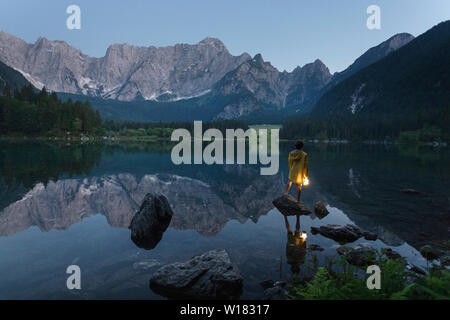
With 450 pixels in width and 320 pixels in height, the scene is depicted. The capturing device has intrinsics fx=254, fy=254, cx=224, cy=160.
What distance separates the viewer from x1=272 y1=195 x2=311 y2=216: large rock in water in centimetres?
1719

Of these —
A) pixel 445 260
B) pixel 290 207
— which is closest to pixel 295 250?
pixel 445 260

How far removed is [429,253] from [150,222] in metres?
13.1

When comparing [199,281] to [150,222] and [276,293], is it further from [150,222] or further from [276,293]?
[150,222]

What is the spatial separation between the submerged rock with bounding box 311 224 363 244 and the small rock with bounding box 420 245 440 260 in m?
2.66

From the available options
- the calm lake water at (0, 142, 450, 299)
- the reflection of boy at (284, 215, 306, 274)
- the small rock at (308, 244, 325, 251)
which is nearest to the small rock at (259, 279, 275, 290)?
the calm lake water at (0, 142, 450, 299)

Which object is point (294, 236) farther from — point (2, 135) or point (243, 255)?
point (2, 135)

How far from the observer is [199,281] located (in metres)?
8.30

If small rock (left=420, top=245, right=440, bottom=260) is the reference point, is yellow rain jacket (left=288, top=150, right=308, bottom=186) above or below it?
above

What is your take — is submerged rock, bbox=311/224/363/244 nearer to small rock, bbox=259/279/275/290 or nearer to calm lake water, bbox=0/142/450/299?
calm lake water, bbox=0/142/450/299

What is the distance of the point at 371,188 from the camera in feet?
84.7

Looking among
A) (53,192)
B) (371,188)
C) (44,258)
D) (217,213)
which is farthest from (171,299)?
(371,188)

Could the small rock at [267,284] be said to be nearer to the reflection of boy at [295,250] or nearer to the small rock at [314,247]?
the reflection of boy at [295,250]

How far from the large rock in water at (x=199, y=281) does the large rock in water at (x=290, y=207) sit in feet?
30.8

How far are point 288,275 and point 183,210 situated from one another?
11.0 meters
